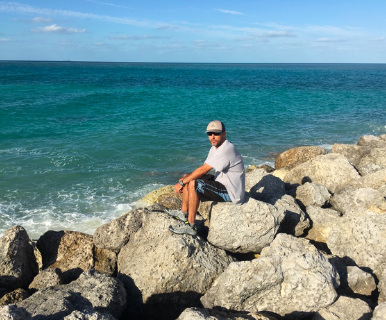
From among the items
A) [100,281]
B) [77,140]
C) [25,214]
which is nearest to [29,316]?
[100,281]

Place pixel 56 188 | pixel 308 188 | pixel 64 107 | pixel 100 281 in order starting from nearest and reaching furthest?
pixel 100 281, pixel 308 188, pixel 56 188, pixel 64 107

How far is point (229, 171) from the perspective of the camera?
6660 millimetres

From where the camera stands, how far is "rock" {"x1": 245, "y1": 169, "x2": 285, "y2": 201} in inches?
336

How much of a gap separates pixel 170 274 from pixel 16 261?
3.04 metres

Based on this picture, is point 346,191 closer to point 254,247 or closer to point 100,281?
point 254,247

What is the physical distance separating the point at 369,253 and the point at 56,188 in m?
11.2

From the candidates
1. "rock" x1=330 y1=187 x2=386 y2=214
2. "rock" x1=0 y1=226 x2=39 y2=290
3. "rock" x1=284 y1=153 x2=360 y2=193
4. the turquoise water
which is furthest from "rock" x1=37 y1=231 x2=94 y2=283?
"rock" x1=284 y1=153 x2=360 y2=193

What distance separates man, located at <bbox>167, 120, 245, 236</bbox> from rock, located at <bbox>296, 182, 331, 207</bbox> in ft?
8.56

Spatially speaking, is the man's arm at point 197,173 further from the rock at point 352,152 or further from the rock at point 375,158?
the rock at point 352,152

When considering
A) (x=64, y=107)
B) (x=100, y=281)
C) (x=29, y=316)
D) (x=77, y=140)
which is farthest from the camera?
(x=64, y=107)

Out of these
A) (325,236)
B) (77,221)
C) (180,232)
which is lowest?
(77,221)

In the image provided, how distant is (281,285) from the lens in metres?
5.29

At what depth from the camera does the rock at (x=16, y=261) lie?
666cm

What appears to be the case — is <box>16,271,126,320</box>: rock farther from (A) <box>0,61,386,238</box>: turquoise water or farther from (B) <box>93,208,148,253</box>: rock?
(A) <box>0,61,386,238</box>: turquoise water
